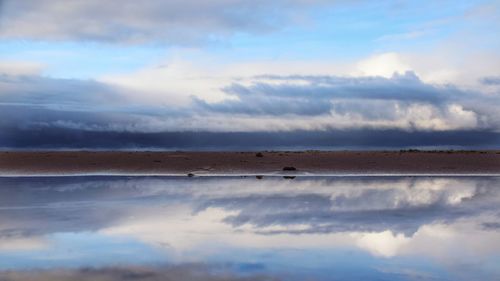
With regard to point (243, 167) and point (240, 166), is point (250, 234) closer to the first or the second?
point (243, 167)

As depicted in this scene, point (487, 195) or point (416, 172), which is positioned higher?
point (416, 172)

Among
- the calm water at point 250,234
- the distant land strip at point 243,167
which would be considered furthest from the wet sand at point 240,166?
the calm water at point 250,234

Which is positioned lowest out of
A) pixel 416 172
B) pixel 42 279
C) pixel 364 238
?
pixel 42 279

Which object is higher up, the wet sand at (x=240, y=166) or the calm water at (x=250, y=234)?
the wet sand at (x=240, y=166)

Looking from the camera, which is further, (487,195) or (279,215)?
(487,195)

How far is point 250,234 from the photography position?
12.7m

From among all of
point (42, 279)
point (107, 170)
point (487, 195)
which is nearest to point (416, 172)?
point (487, 195)

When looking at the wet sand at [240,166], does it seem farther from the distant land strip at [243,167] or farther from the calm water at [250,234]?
the calm water at [250,234]

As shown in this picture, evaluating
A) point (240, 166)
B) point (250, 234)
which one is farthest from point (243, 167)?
point (250, 234)

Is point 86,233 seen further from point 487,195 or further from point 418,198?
point 487,195

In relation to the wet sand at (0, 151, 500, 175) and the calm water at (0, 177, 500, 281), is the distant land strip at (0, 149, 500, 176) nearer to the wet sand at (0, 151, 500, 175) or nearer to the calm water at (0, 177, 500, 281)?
the wet sand at (0, 151, 500, 175)

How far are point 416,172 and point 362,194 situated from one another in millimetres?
14919

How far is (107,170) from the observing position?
1420 inches

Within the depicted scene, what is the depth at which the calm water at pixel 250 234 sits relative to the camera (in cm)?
950
